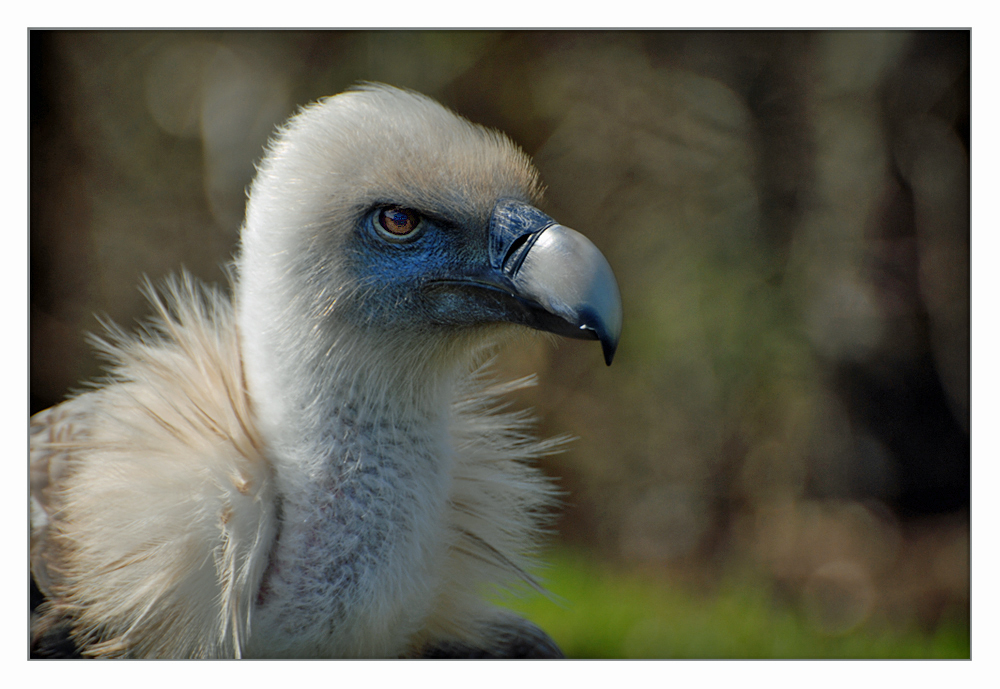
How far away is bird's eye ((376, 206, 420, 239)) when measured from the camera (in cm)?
170

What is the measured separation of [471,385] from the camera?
220 cm

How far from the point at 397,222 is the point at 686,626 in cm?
234

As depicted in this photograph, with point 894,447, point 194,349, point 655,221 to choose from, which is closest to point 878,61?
point 894,447

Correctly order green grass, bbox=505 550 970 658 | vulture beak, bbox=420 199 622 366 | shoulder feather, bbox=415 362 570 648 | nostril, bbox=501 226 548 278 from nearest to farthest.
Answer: vulture beak, bbox=420 199 622 366 < nostril, bbox=501 226 548 278 < shoulder feather, bbox=415 362 570 648 < green grass, bbox=505 550 970 658

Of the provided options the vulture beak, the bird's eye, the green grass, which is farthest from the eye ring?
the green grass

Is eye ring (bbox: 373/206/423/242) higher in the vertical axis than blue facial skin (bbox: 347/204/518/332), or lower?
higher

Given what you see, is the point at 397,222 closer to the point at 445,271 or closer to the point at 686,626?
the point at 445,271

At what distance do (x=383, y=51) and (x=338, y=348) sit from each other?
195 centimetres

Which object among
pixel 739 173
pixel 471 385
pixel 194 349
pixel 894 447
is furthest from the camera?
pixel 739 173

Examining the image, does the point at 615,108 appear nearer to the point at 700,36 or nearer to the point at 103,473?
the point at 700,36

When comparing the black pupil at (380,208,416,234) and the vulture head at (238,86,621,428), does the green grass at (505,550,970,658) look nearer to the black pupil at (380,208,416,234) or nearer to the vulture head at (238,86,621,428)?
the vulture head at (238,86,621,428)

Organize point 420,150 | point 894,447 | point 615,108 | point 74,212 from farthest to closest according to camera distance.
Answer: point 615,108
point 894,447
point 74,212
point 420,150

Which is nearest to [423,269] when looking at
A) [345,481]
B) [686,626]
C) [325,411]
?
[325,411]

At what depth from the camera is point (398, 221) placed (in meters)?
1.71
